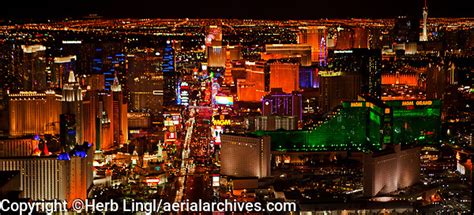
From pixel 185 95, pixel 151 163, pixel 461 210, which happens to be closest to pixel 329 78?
pixel 185 95

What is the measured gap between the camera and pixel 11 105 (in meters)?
15.8

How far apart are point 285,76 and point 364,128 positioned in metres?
5.34

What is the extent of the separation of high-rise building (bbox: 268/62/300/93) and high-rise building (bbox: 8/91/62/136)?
633 cm

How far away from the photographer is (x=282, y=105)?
668 inches

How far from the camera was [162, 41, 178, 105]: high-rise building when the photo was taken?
67.1 feet

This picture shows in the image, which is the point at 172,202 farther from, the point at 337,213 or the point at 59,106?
the point at 59,106

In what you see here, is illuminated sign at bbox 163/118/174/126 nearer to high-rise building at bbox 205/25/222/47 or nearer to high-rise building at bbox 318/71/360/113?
high-rise building at bbox 318/71/360/113

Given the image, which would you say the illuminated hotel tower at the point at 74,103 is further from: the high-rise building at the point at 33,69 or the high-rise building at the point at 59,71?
the high-rise building at the point at 33,69

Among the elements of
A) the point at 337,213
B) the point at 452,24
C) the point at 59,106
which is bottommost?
the point at 337,213

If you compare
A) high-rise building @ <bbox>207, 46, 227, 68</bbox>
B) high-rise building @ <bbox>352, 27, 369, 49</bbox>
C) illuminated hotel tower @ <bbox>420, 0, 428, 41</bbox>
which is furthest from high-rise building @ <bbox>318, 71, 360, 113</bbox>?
illuminated hotel tower @ <bbox>420, 0, 428, 41</bbox>

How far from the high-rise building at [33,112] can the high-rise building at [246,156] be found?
3022mm

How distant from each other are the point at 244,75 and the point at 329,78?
3.76 metres

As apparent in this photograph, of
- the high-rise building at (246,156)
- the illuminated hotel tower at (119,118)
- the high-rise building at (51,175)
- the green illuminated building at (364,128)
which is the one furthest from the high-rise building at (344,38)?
the high-rise building at (51,175)

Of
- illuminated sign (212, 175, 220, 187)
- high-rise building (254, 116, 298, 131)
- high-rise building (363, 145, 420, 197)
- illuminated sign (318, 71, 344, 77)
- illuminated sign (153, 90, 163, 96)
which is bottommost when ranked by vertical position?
illuminated sign (212, 175, 220, 187)
